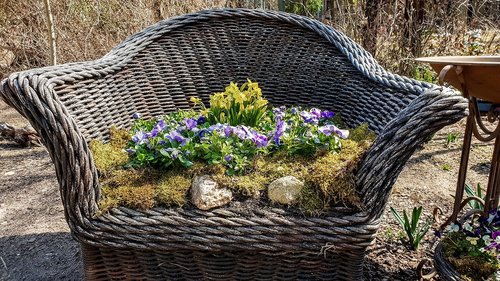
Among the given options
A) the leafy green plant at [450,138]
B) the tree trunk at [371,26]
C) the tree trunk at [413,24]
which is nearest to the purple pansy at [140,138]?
the leafy green plant at [450,138]

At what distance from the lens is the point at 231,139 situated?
1577mm

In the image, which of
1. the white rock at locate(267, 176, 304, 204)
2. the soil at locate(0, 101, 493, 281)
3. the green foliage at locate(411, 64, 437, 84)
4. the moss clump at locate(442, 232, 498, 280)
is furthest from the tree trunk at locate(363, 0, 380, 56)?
the white rock at locate(267, 176, 304, 204)

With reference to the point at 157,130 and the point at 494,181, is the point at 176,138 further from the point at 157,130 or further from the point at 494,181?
the point at 494,181

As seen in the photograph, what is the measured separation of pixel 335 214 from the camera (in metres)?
1.32

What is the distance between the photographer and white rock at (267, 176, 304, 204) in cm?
135

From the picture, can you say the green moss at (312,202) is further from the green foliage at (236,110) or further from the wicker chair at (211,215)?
the green foliage at (236,110)

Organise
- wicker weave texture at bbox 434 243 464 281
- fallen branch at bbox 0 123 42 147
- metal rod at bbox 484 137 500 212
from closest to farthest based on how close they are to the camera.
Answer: wicker weave texture at bbox 434 243 464 281, metal rod at bbox 484 137 500 212, fallen branch at bbox 0 123 42 147

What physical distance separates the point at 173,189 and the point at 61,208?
148 cm

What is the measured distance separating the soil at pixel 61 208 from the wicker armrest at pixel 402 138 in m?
0.71

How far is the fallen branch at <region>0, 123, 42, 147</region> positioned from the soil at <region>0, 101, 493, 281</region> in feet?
0.20

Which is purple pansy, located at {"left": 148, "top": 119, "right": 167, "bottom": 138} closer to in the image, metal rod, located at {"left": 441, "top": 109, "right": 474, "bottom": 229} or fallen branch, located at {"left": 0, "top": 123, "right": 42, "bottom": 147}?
metal rod, located at {"left": 441, "top": 109, "right": 474, "bottom": 229}

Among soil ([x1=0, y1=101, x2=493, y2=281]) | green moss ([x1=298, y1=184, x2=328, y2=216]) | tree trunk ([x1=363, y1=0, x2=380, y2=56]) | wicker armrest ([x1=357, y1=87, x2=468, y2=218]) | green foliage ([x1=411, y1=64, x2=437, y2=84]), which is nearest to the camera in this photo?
wicker armrest ([x1=357, y1=87, x2=468, y2=218])

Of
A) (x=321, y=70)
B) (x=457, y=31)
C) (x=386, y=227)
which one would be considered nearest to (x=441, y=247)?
(x=386, y=227)

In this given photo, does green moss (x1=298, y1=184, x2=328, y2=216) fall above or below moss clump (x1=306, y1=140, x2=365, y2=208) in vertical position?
below
